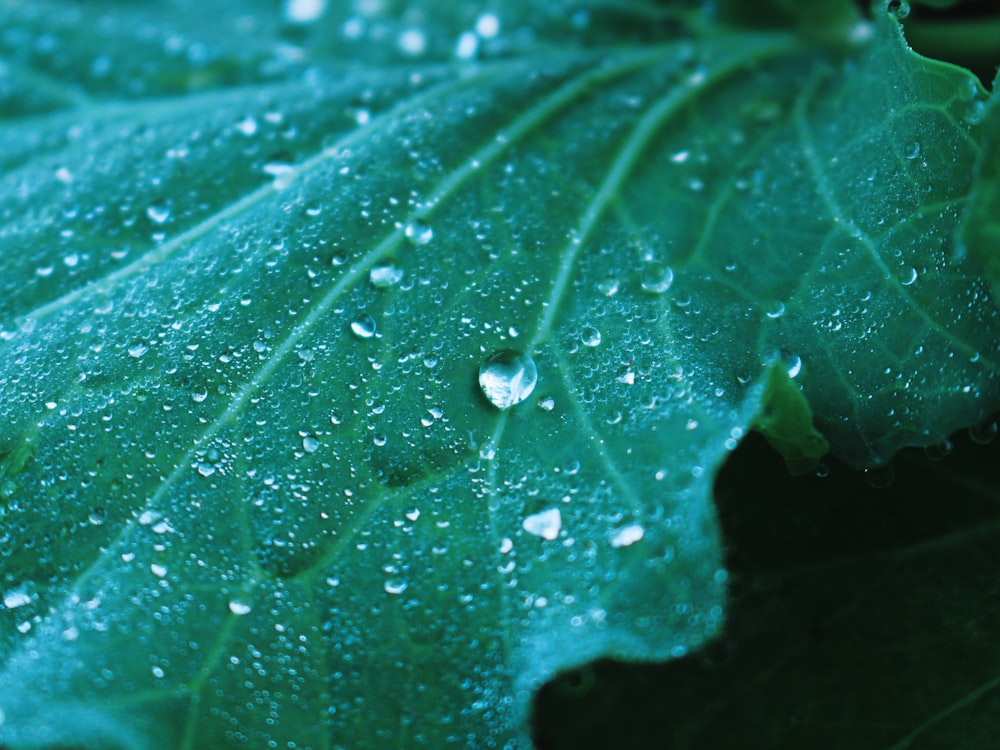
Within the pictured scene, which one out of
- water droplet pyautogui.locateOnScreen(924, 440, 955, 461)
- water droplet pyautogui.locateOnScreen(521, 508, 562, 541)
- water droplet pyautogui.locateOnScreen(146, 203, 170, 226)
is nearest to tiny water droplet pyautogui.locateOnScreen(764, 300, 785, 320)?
water droplet pyautogui.locateOnScreen(924, 440, 955, 461)

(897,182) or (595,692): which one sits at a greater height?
(897,182)

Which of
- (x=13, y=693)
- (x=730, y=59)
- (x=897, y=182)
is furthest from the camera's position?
(x=730, y=59)

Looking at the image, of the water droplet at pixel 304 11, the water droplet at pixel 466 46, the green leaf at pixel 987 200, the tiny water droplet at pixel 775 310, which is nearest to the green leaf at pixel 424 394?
the tiny water droplet at pixel 775 310

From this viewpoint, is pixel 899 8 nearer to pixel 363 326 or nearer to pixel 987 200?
pixel 987 200

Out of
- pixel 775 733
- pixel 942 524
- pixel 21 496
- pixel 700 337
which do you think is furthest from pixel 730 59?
pixel 21 496

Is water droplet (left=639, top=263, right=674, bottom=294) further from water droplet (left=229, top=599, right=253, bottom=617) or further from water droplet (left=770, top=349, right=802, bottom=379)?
water droplet (left=229, top=599, right=253, bottom=617)

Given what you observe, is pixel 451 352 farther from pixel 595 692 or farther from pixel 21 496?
pixel 595 692
